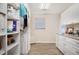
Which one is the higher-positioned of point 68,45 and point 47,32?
point 47,32

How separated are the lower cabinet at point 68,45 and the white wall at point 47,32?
145 mm

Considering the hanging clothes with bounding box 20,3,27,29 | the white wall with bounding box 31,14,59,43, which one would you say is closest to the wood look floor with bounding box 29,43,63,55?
the white wall with bounding box 31,14,59,43

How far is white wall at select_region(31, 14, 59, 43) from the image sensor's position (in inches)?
69.2

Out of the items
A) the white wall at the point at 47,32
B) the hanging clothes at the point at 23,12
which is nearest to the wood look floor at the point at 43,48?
the white wall at the point at 47,32

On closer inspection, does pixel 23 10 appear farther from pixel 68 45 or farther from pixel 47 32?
pixel 68 45

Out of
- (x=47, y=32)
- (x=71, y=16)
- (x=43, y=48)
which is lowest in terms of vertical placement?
(x=43, y=48)

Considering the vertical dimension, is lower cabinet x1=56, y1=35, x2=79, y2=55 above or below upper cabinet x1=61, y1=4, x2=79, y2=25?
below

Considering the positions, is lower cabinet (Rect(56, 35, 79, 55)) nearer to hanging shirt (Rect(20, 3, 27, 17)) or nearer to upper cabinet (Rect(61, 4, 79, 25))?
upper cabinet (Rect(61, 4, 79, 25))

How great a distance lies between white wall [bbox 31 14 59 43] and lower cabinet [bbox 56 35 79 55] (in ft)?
0.48

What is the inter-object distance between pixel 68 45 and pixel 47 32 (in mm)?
542

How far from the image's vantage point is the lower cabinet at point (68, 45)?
1.77 metres

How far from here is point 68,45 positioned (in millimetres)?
2094

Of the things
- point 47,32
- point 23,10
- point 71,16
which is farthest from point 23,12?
point 71,16

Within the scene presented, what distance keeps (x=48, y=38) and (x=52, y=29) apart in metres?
0.17
